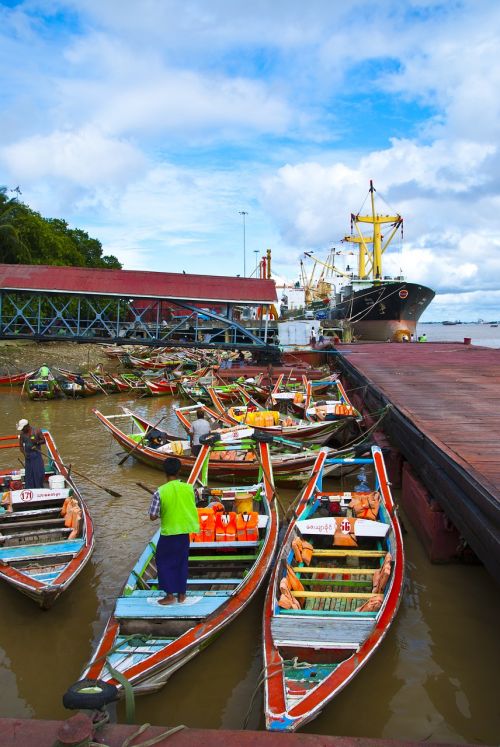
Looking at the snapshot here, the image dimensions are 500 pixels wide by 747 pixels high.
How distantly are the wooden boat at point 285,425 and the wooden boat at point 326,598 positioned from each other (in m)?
3.99

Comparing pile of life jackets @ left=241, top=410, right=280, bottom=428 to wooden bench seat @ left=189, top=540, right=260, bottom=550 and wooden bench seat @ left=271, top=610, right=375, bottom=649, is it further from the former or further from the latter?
wooden bench seat @ left=271, top=610, right=375, bottom=649

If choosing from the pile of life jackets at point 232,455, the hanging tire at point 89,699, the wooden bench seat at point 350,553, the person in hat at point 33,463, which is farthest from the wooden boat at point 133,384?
the hanging tire at point 89,699

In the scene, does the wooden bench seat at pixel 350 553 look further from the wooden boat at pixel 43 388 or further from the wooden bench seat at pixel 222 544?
the wooden boat at pixel 43 388

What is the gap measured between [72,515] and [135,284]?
57.3 ft

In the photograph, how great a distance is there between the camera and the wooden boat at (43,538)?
5883 mm

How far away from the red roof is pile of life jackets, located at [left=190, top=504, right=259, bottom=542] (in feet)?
54.5

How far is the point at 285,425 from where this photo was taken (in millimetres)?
13555

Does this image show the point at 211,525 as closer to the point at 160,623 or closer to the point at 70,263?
the point at 160,623

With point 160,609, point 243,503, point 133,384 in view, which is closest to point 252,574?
point 160,609

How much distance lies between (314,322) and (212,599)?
112 feet

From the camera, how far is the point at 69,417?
19703 millimetres

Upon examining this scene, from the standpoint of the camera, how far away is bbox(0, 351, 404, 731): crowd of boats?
4434 mm

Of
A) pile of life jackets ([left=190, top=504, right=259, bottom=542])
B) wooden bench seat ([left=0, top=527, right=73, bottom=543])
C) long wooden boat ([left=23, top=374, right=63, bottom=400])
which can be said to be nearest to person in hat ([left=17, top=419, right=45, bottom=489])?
wooden bench seat ([left=0, top=527, right=73, bottom=543])

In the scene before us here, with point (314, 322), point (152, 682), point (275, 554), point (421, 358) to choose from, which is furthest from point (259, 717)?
point (314, 322)
